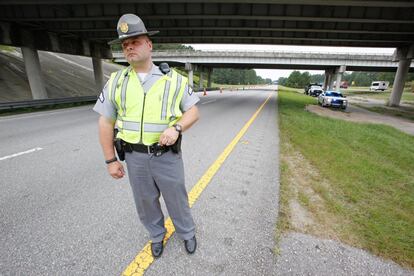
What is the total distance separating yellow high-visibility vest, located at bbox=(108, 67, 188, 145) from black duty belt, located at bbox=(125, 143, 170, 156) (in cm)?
4

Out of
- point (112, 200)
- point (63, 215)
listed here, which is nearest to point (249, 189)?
point (112, 200)

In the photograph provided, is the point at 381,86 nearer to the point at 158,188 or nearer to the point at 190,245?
the point at 190,245

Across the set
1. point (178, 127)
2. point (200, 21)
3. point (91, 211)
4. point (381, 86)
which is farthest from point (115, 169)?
point (381, 86)

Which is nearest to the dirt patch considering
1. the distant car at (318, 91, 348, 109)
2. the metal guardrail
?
the distant car at (318, 91, 348, 109)

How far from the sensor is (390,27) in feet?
54.5

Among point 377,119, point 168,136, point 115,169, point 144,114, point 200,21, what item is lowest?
point 377,119

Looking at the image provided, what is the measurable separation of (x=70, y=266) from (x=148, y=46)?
223 centimetres

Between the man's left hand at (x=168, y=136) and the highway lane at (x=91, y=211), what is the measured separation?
1273 mm

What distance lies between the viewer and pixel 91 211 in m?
3.13

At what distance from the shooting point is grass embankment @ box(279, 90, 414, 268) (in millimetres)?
2662

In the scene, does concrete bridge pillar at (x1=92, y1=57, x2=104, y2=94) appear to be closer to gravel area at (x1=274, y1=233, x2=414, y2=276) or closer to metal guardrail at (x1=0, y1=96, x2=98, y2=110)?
metal guardrail at (x1=0, y1=96, x2=98, y2=110)

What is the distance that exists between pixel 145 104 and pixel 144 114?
9cm

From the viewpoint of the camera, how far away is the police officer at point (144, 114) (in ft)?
6.20

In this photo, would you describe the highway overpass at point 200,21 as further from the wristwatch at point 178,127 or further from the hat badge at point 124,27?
the wristwatch at point 178,127
